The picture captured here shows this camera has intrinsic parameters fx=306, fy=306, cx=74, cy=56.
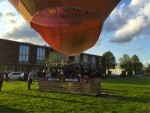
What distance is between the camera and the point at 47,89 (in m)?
20.5

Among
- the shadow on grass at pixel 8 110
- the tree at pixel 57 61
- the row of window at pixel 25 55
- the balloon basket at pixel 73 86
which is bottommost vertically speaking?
the shadow on grass at pixel 8 110

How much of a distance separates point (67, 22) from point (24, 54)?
6257cm

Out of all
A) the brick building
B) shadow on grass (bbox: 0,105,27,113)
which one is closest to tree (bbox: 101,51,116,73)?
→ the brick building

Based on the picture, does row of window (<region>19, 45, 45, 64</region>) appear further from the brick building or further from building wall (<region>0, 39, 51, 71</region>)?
building wall (<region>0, 39, 51, 71</region>)

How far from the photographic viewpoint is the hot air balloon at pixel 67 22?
14.4 meters

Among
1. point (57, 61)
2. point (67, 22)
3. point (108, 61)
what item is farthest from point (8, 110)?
point (108, 61)

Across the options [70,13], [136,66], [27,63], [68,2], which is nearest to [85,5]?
[68,2]

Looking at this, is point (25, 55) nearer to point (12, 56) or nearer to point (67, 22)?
point (12, 56)

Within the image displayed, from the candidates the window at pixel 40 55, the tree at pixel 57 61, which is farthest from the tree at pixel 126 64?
the tree at pixel 57 61

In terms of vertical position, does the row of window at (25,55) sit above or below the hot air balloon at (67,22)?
above

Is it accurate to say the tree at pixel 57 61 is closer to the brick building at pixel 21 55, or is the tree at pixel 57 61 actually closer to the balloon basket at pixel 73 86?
the balloon basket at pixel 73 86

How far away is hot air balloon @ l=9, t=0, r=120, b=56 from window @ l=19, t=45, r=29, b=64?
5948 centimetres

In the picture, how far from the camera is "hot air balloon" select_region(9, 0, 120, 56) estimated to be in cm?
1440

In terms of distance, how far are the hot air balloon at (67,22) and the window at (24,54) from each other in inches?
2342
